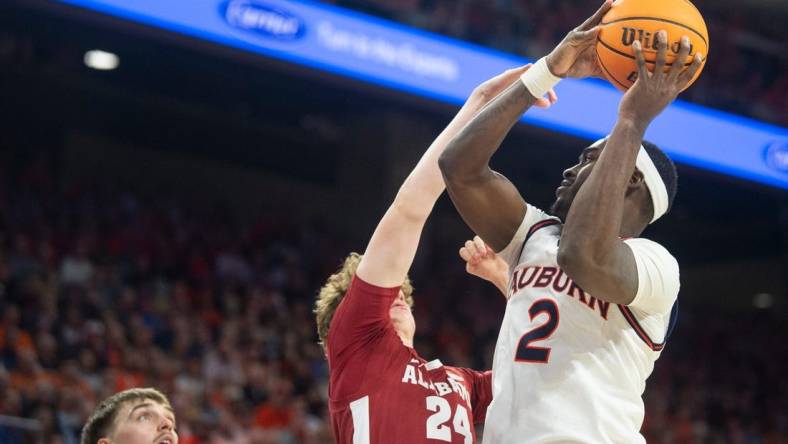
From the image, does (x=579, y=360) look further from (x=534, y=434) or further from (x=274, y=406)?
(x=274, y=406)

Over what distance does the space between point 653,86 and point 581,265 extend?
0.41 m

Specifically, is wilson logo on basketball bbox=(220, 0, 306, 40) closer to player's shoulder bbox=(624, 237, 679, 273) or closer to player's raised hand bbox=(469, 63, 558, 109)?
player's raised hand bbox=(469, 63, 558, 109)

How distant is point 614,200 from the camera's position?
224 cm

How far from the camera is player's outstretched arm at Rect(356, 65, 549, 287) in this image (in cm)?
285

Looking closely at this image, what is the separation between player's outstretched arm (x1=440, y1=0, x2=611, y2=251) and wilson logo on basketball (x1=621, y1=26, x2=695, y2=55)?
0.23ft

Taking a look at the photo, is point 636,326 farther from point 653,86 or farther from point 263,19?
point 263,19

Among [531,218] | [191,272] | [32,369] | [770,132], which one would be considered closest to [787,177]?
[770,132]

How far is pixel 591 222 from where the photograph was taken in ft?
7.30

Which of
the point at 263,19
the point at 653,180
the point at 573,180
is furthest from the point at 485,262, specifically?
the point at 263,19

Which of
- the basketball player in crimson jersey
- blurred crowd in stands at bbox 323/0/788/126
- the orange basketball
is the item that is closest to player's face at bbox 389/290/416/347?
the basketball player in crimson jersey

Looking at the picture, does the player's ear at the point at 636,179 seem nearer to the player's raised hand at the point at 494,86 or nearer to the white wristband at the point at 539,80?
the white wristband at the point at 539,80

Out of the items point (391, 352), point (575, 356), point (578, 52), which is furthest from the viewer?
point (391, 352)

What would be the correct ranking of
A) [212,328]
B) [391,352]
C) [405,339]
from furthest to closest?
[212,328] → [405,339] → [391,352]

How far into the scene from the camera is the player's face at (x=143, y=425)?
3203 mm
